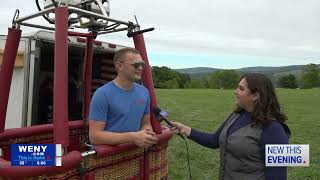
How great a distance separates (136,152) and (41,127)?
4.73 feet

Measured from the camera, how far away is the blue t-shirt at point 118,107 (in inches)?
130

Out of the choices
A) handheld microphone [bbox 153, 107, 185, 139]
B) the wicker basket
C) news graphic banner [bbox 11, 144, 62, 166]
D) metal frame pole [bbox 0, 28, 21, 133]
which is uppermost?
metal frame pole [bbox 0, 28, 21, 133]

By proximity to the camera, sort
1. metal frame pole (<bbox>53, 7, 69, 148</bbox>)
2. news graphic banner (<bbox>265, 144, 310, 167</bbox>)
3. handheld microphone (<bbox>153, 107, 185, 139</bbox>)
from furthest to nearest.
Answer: handheld microphone (<bbox>153, 107, 185, 139</bbox>) → news graphic banner (<bbox>265, 144, 310, 167</bbox>) → metal frame pole (<bbox>53, 7, 69, 148</bbox>)

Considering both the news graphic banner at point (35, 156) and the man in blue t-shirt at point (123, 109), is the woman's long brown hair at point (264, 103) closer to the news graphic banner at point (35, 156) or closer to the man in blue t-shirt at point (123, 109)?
the man in blue t-shirt at point (123, 109)

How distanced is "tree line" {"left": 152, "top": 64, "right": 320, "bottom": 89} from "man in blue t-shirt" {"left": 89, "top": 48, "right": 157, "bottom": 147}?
196 ft

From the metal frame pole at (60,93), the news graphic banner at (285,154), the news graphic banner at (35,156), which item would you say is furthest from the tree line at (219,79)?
the news graphic banner at (35,156)

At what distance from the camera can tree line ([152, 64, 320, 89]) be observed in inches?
2662

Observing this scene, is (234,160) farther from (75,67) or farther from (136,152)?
(75,67)

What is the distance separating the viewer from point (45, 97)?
26.2 feet

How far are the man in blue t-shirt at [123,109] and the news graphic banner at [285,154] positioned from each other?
2.53ft

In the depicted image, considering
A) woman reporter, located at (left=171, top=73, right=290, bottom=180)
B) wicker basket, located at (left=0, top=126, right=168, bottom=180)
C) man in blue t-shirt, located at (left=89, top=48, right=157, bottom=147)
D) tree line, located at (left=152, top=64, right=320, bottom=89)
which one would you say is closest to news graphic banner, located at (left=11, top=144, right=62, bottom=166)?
wicker basket, located at (left=0, top=126, right=168, bottom=180)

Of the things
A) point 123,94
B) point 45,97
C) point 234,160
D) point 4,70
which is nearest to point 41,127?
point 4,70

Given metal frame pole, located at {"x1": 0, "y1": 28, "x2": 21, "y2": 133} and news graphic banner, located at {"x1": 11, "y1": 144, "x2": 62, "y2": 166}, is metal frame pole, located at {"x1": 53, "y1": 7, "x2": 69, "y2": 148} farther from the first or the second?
metal frame pole, located at {"x1": 0, "y1": 28, "x2": 21, "y2": 133}

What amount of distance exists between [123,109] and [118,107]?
0.15ft
